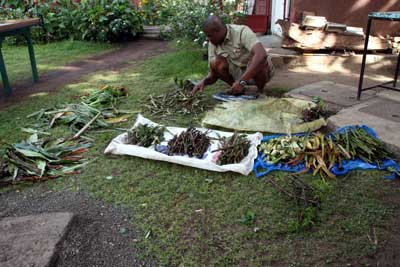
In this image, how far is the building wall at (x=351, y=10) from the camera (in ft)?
18.9

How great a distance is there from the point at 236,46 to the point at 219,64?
0.28m

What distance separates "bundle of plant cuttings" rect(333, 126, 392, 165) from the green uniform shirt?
5.03 ft

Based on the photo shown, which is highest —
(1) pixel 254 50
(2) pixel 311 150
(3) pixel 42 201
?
(1) pixel 254 50

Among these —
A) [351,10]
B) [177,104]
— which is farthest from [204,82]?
[351,10]

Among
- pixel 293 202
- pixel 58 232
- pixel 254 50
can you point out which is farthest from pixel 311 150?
pixel 58 232

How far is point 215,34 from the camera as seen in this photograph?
3926 mm

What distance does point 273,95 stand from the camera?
14.8ft

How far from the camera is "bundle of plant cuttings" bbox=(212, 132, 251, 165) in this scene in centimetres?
292

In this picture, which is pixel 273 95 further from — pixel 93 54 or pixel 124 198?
pixel 93 54

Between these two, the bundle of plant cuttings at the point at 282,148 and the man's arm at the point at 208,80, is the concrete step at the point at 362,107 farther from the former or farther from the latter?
the man's arm at the point at 208,80

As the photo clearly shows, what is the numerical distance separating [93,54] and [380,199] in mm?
6905

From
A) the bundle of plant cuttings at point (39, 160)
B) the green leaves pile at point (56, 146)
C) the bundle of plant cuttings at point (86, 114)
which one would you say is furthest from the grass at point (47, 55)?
the bundle of plant cuttings at point (39, 160)

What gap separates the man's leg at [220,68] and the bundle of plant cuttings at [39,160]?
177 centimetres

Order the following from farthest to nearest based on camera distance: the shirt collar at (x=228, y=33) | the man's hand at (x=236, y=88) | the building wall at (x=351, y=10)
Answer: the building wall at (x=351, y=10) → the shirt collar at (x=228, y=33) → the man's hand at (x=236, y=88)
